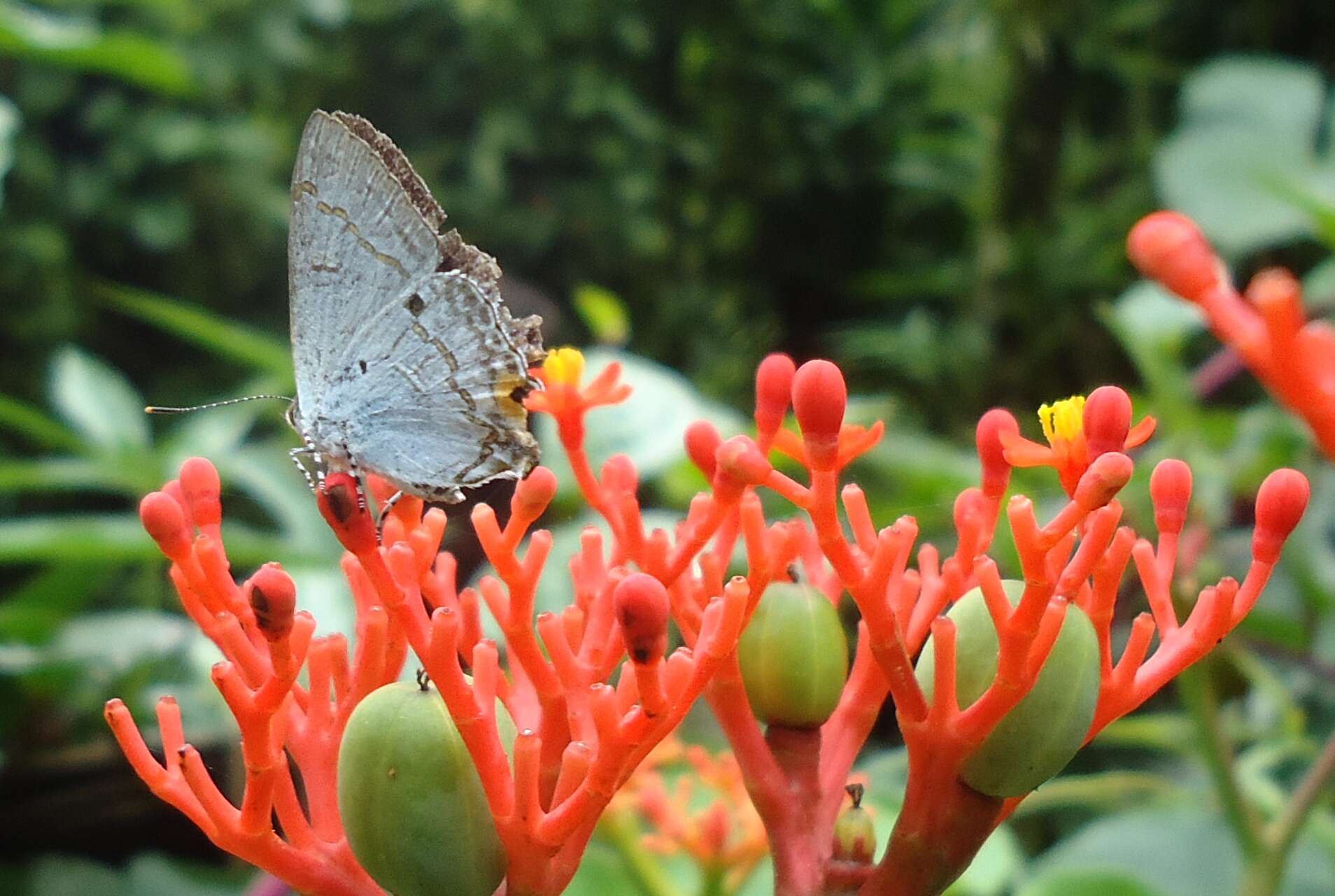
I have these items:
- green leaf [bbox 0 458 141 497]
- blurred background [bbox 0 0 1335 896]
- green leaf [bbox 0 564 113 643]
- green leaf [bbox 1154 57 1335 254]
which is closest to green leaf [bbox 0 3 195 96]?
blurred background [bbox 0 0 1335 896]

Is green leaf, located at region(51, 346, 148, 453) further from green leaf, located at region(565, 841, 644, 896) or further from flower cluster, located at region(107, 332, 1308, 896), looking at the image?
flower cluster, located at region(107, 332, 1308, 896)

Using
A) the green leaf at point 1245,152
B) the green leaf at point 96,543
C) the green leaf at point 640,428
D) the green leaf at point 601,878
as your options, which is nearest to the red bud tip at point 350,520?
the green leaf at point 601,878

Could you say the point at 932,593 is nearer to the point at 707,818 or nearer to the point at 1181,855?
the point at 707,818

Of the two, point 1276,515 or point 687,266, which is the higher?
point 1276,515

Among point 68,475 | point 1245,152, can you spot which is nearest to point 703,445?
point 68,475

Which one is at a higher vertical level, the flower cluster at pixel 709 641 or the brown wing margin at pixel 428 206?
the brown wing margin at pixel 428 206

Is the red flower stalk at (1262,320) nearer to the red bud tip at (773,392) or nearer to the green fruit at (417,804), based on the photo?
the red bud tip at (773,392)
